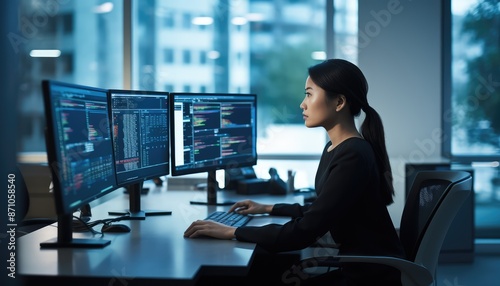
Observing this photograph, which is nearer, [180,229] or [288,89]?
[180,229]

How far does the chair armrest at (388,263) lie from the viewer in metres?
1.95

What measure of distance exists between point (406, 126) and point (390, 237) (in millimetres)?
2922

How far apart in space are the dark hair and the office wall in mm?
2675

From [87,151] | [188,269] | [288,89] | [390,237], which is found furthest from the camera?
[288,89]

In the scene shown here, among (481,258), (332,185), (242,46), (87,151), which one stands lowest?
(481,258)

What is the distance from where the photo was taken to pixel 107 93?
89.1 inches

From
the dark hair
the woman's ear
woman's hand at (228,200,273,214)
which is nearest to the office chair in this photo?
the dark hair

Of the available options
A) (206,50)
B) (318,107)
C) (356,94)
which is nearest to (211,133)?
(318,107)

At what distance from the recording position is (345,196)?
2012 mm

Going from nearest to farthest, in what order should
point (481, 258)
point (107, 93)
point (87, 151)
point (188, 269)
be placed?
point (188, 269), point (87, 151), point (107, 93), point (481, 258)

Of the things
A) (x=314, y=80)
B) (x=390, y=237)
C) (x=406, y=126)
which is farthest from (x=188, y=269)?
(x=406, y=126)

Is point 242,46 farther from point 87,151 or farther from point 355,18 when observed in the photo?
point 87,151

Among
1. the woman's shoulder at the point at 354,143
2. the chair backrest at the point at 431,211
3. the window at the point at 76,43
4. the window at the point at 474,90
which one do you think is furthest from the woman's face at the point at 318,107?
the window at the point at 76,43

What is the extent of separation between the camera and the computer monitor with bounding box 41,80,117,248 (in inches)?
65.5
